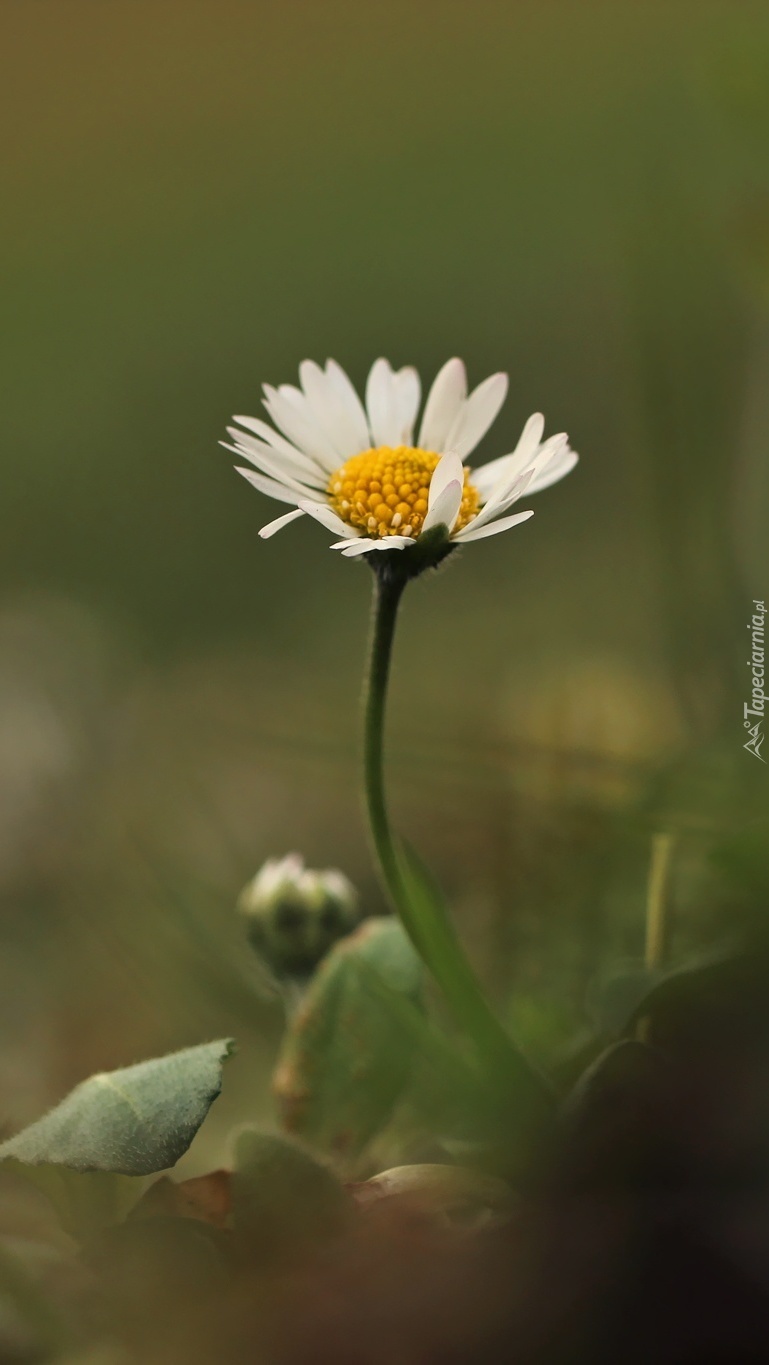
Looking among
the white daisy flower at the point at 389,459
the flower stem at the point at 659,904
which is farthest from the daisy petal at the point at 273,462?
the flower stem at the point at 659,904

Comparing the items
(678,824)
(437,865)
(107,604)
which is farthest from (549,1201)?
(107,604)

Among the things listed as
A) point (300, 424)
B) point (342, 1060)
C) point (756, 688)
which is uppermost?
point (300, 424)

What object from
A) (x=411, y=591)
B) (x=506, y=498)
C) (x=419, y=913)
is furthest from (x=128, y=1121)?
(x=411, y=591)

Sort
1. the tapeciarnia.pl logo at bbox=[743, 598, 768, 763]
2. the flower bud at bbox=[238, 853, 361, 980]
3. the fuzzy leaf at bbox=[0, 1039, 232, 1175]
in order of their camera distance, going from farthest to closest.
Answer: the flower bud at bbox=[238, 853, 361, 980], the tapeciarnia.pl logo at bbox=[743, 598, 768, 763], the fuzzy leaf at bbox=[0, 1039, 232, 1175]

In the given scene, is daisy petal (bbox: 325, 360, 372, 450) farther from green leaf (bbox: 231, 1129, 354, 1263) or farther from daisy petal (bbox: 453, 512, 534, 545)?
green leaf (bbox: 231, 1129, 354, 1263)

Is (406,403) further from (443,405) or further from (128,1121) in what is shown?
(128,1121)

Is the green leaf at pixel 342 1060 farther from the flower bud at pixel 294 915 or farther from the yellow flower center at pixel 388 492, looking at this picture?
the yellow flower center at pixel 388 492

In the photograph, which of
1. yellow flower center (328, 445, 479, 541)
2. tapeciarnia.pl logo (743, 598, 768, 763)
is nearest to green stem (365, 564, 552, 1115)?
yellow flower center (328, 445, 479, 541)

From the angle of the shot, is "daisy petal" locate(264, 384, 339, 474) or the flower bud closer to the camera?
"daisy petal" locate(264, 384, 339, 474)
